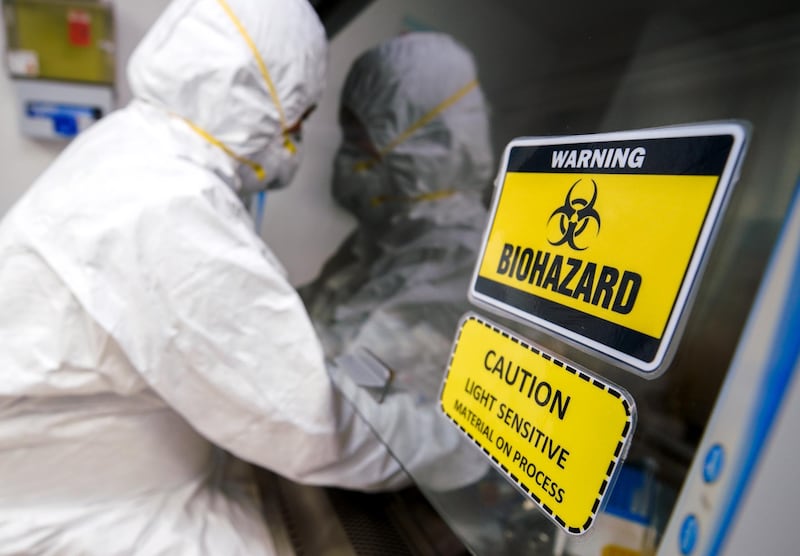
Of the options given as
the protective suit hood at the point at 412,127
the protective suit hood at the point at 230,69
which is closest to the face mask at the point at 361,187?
the protective suit hood at the point at 412,127

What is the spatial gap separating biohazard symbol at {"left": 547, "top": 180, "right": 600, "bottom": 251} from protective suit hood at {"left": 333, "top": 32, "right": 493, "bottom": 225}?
0.43 m

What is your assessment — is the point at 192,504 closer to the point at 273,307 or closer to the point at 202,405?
the point at 202,405

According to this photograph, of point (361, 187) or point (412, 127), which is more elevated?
point (412, 127)

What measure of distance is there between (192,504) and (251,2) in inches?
37.3

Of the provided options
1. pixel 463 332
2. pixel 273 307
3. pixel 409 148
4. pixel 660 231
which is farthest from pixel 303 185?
pixel 660 231

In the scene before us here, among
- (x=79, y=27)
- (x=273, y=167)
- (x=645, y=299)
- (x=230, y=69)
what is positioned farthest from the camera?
(x=79, y=27)

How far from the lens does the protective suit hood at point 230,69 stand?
87 centimetres

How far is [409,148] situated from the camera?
1126 mm

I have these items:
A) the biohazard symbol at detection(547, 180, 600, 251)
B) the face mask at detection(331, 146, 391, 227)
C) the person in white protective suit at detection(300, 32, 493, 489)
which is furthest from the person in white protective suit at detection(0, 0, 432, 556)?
the biohazard symbol at detection(547, 180, 600, 251)

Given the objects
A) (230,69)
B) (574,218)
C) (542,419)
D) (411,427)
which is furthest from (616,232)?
(230,69)

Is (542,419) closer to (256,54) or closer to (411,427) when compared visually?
(411,427)

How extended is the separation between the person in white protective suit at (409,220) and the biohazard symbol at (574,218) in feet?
0.87

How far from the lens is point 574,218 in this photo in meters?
0.40

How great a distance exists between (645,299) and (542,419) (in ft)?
0.46
